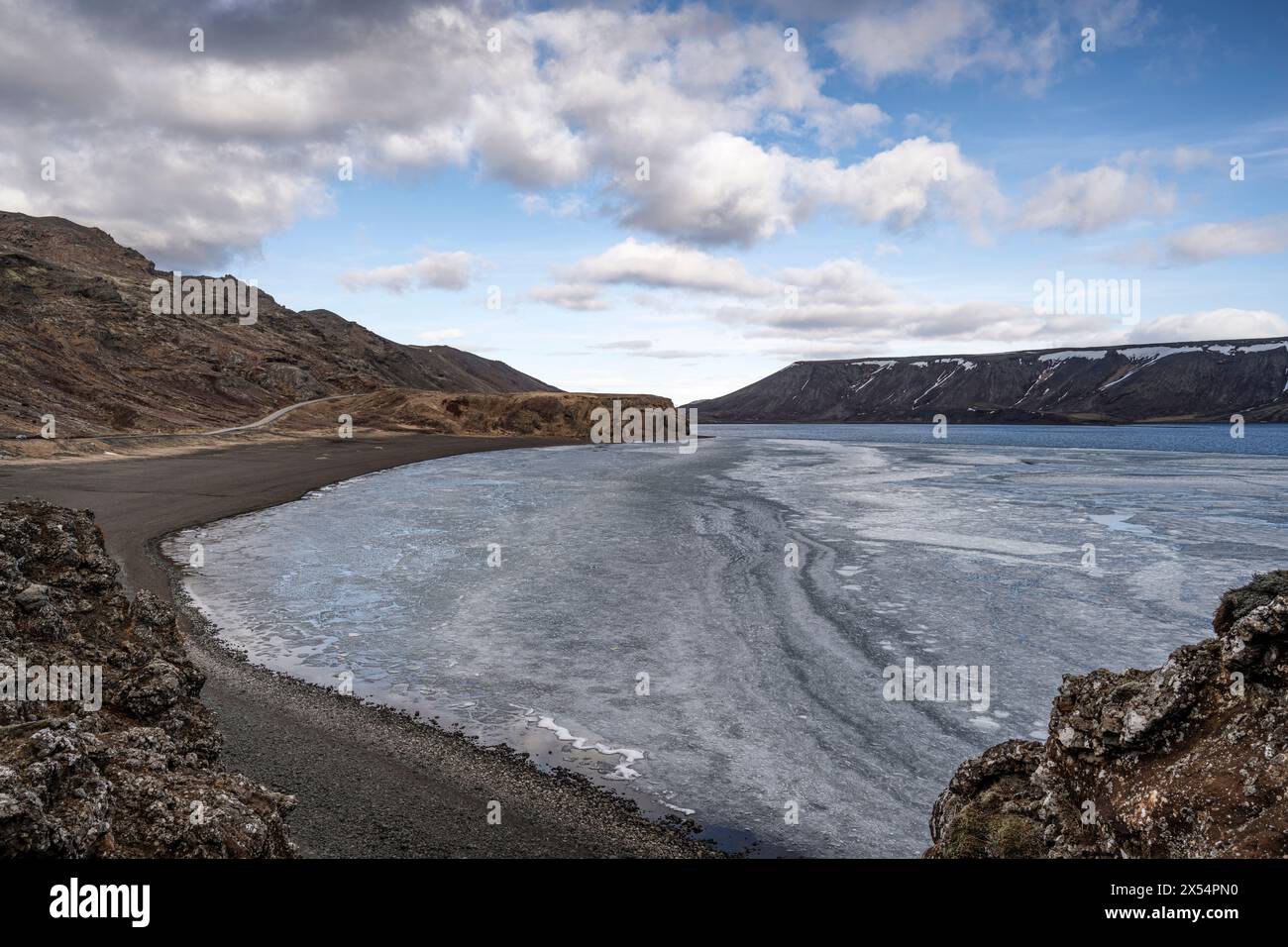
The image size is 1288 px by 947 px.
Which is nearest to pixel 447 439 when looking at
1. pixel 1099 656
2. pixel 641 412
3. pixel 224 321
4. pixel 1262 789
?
pixel 641 412

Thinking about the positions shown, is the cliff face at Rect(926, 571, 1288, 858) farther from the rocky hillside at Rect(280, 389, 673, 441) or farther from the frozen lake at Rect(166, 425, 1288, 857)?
the rocky hillside at Rect(280, 389, 673, 441)

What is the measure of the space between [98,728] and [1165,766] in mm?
6799

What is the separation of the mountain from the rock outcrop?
164 feet

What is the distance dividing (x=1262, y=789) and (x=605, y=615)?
1189cm

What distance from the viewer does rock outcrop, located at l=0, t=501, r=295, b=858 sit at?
135 inches

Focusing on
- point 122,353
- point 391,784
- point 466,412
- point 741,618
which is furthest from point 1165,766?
point 466,412

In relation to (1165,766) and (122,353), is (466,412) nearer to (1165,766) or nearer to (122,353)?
(122,353)

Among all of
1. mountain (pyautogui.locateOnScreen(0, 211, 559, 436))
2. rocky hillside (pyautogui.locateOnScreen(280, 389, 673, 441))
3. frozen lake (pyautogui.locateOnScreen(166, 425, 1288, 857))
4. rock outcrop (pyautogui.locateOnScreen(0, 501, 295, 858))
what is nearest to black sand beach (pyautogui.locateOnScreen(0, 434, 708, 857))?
frozen lake (pyautogui.locateOnScreen(166, 425, 1288, 857))

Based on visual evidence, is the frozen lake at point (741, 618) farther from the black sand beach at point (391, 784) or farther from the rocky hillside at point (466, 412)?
the rocky hillside at point (466, 412)

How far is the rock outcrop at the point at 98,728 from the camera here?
3.43 m

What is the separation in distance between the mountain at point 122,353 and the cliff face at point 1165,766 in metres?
57.3

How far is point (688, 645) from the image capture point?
1269 cm

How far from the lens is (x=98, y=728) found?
4.82 metres

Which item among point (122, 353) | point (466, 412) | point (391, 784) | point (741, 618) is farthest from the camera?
point (466, 412)
